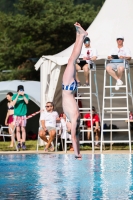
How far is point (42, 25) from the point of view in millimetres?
36094

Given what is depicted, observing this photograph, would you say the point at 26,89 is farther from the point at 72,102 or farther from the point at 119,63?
the point at 72,102

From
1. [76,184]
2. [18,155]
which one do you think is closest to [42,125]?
[18,155]

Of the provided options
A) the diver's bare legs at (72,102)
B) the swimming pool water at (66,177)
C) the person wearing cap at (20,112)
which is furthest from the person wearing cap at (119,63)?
the diver's bare legs at (72,102)

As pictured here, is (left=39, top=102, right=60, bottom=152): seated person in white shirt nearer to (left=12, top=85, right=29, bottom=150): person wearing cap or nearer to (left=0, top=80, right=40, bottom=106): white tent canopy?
(left=12, top=85, right=29, bottom=150): person wearing cap

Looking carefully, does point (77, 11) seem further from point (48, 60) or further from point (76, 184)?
point (76, 184)

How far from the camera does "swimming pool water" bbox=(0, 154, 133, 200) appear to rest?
940 cm

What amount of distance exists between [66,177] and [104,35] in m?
9.32

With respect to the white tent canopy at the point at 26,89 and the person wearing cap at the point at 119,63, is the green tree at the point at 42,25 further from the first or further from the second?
the person wearing cap at the point at 119,63

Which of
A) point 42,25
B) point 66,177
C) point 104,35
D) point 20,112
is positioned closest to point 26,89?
point 104,35

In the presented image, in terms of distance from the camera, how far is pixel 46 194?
940cm

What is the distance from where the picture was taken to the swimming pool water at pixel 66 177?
9.40m

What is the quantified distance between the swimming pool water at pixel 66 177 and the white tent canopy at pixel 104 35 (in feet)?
14.2

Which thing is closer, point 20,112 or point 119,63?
point 119,63

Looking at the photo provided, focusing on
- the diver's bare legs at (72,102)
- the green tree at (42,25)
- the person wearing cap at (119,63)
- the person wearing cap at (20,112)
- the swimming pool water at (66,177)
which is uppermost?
the green tree at (42,25)
